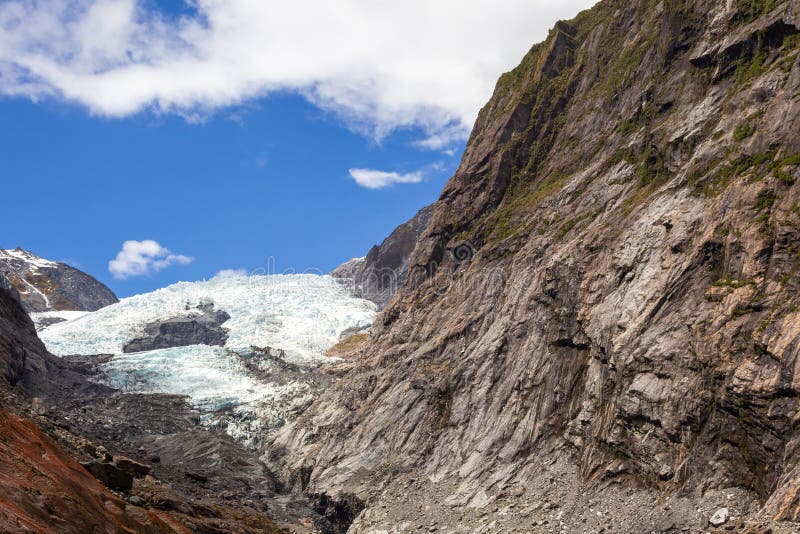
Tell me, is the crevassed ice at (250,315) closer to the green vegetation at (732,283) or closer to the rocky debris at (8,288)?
the rocky debris at (8,288)

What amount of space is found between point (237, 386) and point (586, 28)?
62.6 metres

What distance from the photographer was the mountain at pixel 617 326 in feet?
82.6

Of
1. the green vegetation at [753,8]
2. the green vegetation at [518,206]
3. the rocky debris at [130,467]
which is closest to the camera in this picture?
the rocky debris at [130,467]

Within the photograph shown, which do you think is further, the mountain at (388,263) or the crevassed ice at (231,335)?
the mountain at (388,263)

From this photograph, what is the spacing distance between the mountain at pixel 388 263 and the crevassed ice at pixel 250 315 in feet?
29.3

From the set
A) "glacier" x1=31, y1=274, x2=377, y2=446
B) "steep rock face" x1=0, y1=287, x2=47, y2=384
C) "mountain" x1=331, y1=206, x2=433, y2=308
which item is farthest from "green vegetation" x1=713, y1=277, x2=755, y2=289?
"mountain" x1=331, y1=206, x2=433, y2=308

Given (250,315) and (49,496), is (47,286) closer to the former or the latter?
(250,315)

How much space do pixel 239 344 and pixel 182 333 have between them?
1692 centimetres

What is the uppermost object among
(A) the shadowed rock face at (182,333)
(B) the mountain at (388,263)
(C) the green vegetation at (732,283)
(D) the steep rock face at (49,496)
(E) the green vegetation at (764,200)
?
(B) the mountain at (388,263)

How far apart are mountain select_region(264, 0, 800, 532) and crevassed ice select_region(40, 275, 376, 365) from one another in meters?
47.6

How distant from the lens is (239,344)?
341 ft

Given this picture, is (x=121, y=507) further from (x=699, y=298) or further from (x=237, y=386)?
(x=237, y=386)

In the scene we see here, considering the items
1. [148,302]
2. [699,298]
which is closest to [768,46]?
[699,298]

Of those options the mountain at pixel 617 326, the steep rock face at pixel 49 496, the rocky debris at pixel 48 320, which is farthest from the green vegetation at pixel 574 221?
the rocky debris at pixel 48 320
